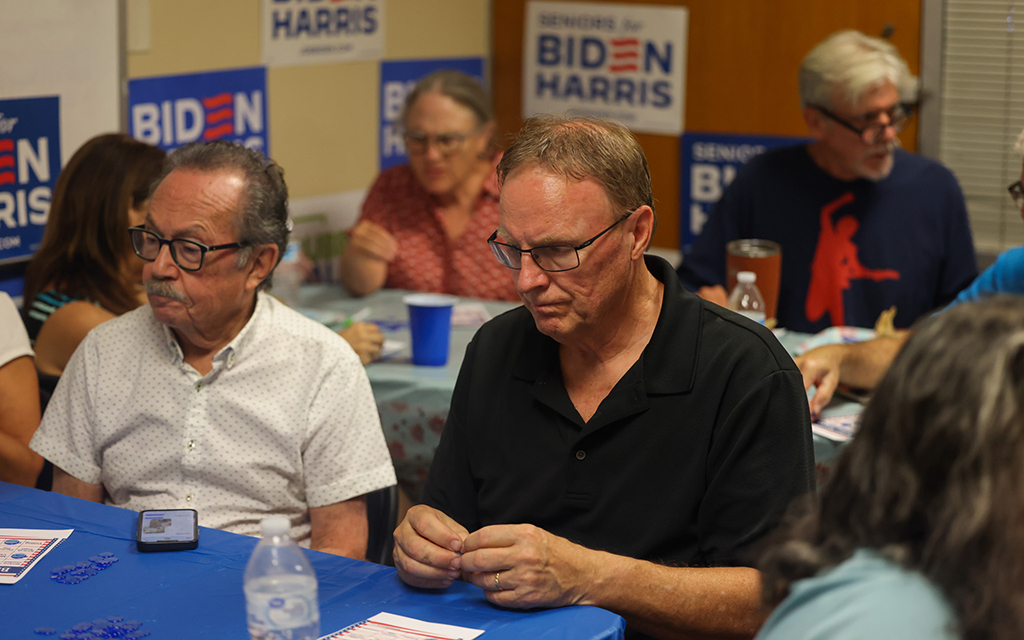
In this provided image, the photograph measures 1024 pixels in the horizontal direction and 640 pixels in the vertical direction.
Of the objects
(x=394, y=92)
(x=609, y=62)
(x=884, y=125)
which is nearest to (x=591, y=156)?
(x=884, y=125)

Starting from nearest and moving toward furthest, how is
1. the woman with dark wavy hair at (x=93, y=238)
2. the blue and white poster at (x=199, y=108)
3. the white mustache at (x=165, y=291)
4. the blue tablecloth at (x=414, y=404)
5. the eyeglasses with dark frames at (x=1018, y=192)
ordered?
the white mustache at (x=165, y=291) → the eyeglasses with dark frames at (x=1018, y=192) → the woman with dark wavy hair at (x=93, y=238) → the blue tablecloth at (x=414, y=404) → the blue and white poster at (x=199, y=108)

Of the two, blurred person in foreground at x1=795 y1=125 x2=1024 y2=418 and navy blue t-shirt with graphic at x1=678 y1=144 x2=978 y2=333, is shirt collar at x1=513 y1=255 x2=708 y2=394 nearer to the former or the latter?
blurred person in foreground at x1=795 y1=125 x2=1024 y2=418

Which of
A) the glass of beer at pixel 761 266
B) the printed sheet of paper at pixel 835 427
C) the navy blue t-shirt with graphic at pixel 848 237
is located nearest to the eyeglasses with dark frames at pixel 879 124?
the navy blue t-shirt with graphic at pixel 848 237

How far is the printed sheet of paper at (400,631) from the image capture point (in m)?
1.41

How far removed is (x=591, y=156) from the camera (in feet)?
5.57

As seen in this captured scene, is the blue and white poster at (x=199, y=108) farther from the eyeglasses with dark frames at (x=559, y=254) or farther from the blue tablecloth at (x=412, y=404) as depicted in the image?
the eyeglasses with dark frames at (x=559, y=254)

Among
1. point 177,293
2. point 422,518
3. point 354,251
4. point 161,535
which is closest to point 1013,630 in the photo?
point 422,518

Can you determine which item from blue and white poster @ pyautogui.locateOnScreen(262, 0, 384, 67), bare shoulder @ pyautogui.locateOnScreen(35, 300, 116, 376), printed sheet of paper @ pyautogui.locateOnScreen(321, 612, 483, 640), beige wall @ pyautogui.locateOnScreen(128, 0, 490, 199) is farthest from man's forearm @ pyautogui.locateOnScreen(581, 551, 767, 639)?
blue and white poster @ pyautogui.locateOnScreen(262, 0, 384, 67)

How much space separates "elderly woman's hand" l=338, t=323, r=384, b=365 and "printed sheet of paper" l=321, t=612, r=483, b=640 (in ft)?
4.59

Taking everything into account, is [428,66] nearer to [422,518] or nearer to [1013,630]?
[422,518]

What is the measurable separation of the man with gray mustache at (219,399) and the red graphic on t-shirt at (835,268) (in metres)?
1.82

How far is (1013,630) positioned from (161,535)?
4.25 ft

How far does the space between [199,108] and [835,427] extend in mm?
2502

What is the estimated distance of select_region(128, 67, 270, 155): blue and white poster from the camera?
11.5 feet
